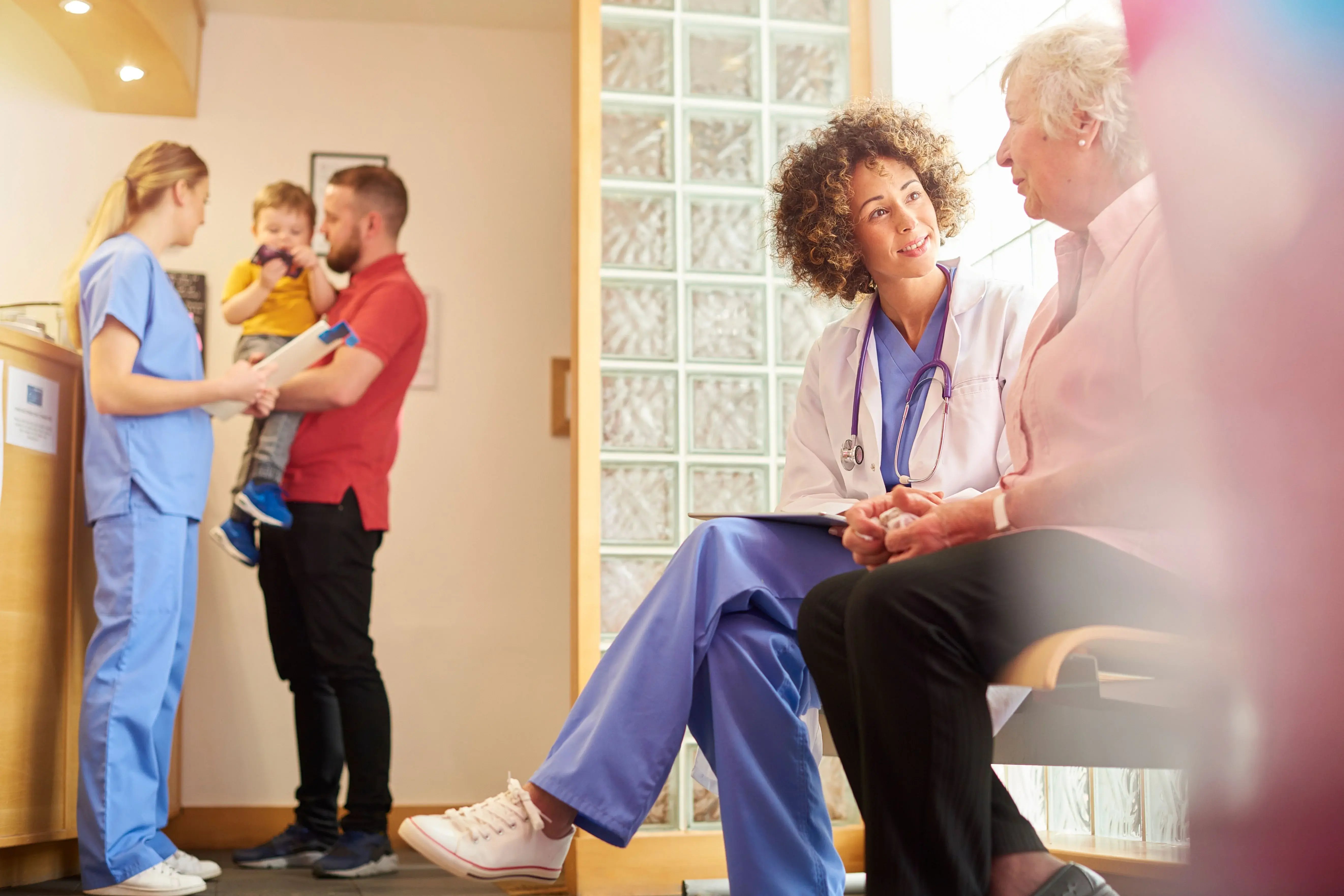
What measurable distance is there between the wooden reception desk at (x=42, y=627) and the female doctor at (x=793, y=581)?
1.22 meters

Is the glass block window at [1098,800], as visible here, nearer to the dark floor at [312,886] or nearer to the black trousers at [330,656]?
the dark floor at [312,886]

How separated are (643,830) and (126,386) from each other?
55.1 inches

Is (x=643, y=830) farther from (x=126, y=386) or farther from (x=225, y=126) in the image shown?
(x=225, y=126)

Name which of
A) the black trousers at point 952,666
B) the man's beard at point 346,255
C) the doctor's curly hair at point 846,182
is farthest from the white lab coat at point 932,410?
the man's beard at point 346,255

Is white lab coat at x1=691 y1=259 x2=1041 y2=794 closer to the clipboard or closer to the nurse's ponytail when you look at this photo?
the clipboard

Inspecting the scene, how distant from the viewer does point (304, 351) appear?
2.47m

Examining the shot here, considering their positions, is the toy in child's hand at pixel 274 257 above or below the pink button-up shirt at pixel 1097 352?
above

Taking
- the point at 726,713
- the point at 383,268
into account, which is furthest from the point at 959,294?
the point at 383,268

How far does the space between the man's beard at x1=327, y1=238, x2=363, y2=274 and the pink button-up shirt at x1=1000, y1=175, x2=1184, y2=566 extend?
80.0 inches

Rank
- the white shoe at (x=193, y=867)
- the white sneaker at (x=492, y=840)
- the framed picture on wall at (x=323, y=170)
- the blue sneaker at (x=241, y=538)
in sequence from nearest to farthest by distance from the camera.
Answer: the white sneaker at (x=492, y=840) < the white shoe at (x=193, y=867) < the blue sneaker at (x=241, y=538) < the framed picture on wall at (x=323, y=170)

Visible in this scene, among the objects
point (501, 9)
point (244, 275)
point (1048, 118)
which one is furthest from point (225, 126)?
point (1048, 118)

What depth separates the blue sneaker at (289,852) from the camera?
8.25ft

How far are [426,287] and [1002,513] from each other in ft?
9.00

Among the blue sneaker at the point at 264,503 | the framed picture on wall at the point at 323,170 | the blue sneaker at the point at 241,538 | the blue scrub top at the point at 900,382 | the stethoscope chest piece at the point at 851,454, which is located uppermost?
the framed picture on wall at the point at 323,170
